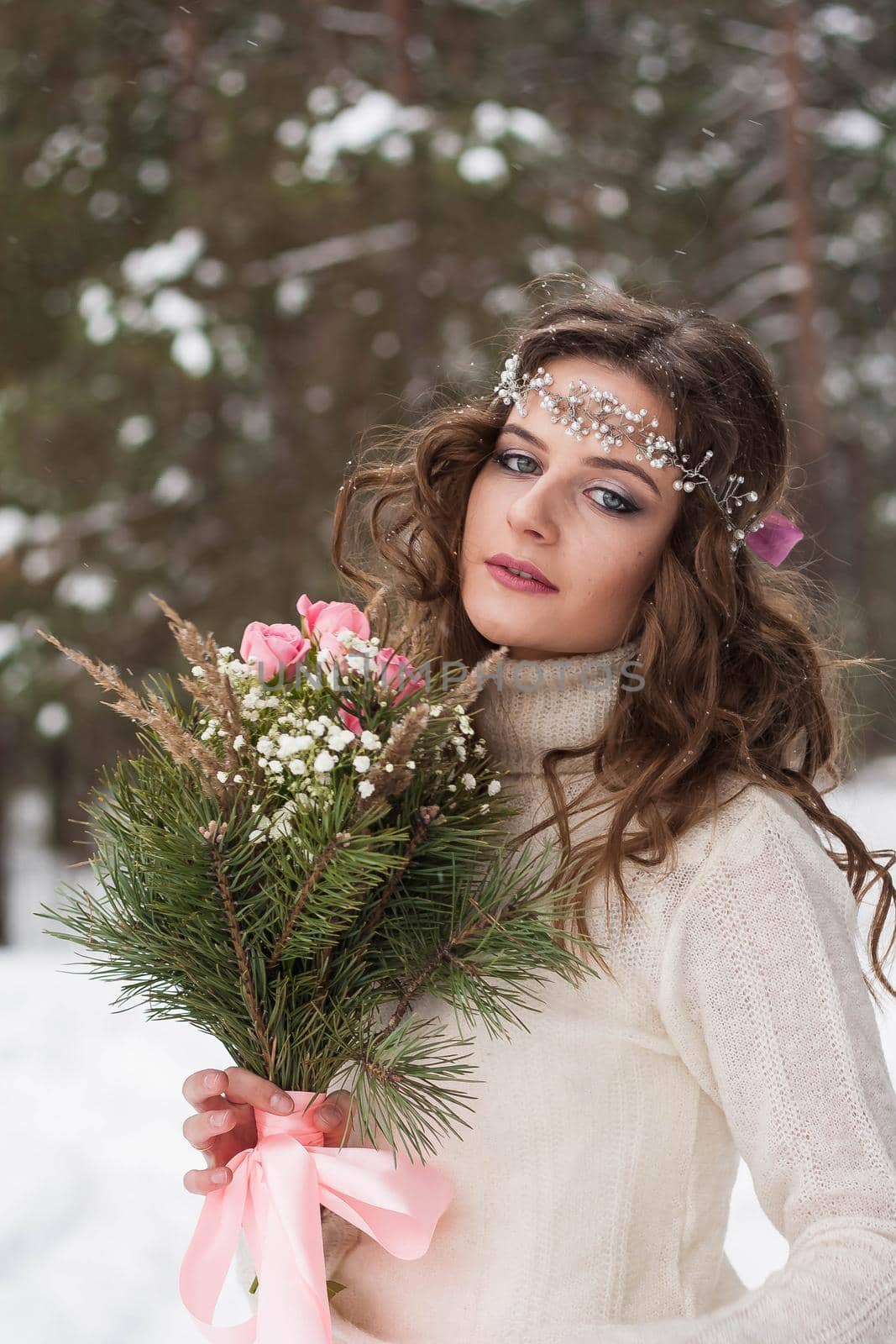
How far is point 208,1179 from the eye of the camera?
1.33m

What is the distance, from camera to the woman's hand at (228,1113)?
4.15 feet

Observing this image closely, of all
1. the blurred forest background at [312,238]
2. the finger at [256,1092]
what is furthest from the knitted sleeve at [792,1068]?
the blurred forest background at [312,238]

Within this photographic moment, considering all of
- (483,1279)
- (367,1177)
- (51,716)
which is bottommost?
(51,716)

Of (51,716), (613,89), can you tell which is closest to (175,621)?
(51,716)

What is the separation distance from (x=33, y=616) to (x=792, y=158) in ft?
13.9

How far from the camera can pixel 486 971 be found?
1.20 metres

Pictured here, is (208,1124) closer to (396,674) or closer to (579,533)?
(396,674)

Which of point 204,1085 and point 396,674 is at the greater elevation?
point 396,674

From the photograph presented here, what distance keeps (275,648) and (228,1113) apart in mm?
494

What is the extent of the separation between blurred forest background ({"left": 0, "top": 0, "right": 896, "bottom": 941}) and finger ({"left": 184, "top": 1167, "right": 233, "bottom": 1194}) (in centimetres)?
424

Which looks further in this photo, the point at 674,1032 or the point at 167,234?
the point at 167,234

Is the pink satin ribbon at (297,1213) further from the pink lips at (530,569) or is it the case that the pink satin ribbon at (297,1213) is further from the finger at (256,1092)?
the pink lips at (530,569)

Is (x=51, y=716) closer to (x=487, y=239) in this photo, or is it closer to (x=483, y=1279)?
(x=487, y=239)

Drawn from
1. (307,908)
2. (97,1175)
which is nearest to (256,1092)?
(307,908)
